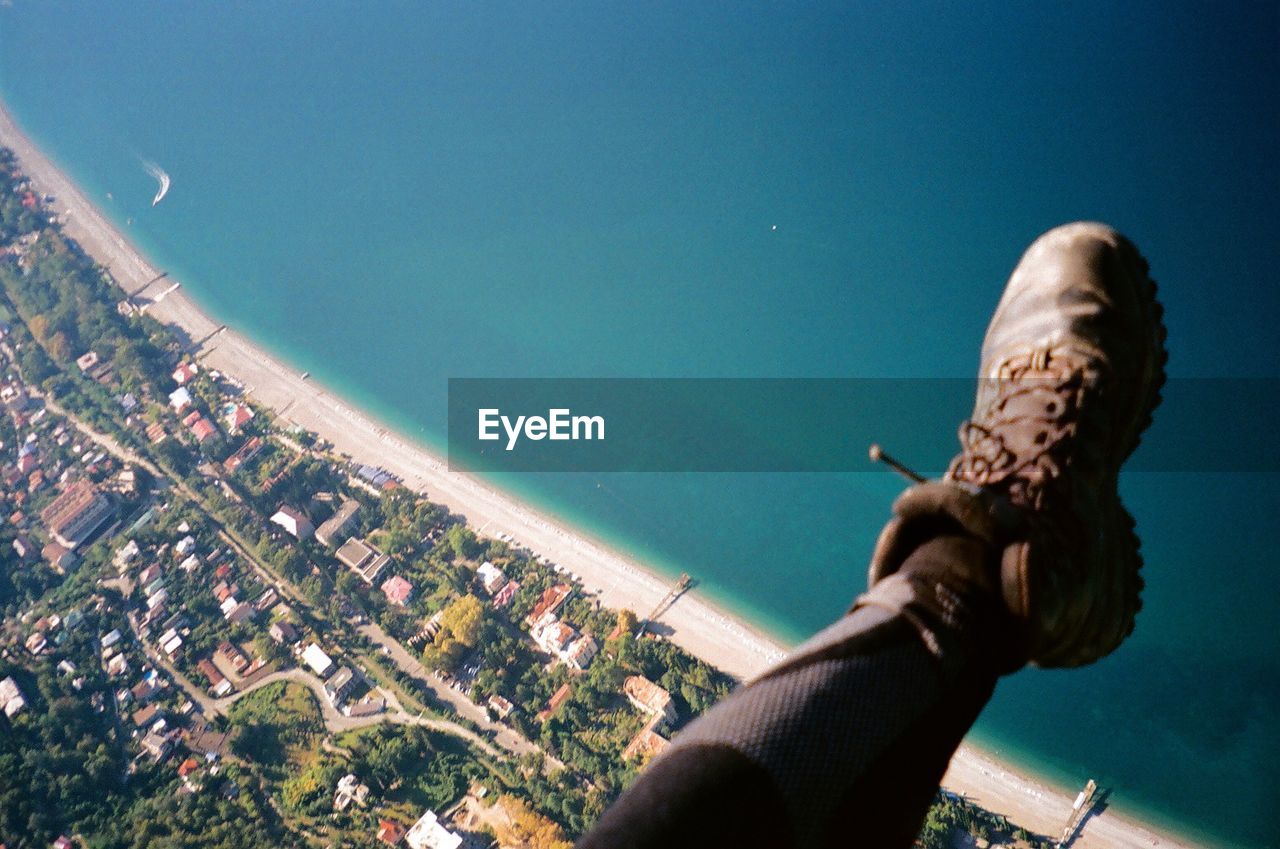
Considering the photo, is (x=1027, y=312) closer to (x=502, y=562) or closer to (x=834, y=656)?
(x=834, y=656)

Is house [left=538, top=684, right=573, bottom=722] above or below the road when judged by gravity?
above

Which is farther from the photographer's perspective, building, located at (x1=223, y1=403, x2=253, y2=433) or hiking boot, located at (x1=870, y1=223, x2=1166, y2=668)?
building, located at (x1=223, y1=403, x2=253, y2=433)

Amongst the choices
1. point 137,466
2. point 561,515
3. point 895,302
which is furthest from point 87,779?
point 895,302

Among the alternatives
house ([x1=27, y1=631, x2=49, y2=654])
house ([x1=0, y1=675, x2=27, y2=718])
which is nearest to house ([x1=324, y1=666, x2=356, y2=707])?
house ([x1=0, y1=675, x2=27, y2=718])

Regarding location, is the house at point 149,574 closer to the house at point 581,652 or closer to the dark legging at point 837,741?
the house at point 581,652

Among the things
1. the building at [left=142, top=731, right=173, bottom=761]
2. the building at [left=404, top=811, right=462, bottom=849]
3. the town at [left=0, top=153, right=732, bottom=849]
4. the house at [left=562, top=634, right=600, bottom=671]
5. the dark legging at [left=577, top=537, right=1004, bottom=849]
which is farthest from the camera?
the building at [left=142, top=731, right=173, bottom=761]
